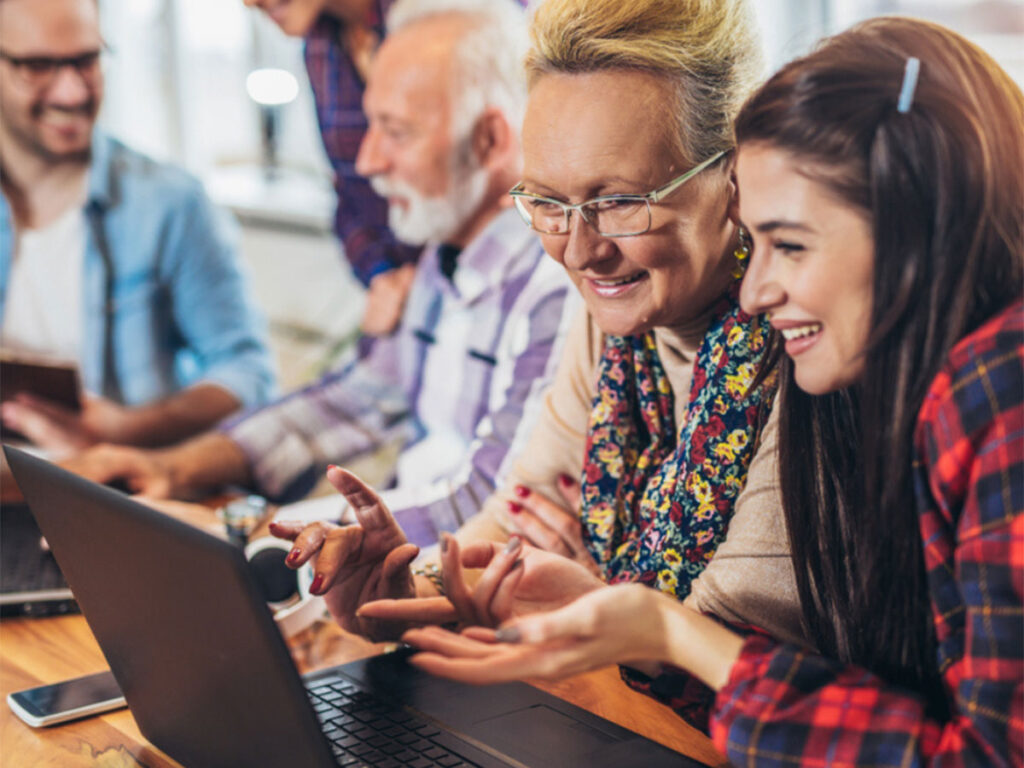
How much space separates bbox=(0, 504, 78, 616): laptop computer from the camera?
1.45 metres

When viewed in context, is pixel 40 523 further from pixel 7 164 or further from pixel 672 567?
pixel 7 164

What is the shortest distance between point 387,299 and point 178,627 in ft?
4.98

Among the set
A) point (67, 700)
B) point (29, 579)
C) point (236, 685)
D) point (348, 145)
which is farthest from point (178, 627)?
point (348, 145)

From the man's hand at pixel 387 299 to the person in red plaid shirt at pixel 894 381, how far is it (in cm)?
148

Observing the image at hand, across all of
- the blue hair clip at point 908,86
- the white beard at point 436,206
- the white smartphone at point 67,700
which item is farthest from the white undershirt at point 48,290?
the blue hair clip at point 908,86

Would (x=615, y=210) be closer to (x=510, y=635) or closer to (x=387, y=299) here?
(x=510, y=635)

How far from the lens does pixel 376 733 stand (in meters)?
1.02

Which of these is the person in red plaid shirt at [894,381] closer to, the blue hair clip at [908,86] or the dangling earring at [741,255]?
the blue hair clip at [908,86]

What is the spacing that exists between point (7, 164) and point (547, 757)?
83.1 inches

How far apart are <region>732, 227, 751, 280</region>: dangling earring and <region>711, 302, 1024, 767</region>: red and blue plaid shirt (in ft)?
1.27

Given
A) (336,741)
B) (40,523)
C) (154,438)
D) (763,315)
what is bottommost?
(154,438)

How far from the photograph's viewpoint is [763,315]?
1125 millimetres

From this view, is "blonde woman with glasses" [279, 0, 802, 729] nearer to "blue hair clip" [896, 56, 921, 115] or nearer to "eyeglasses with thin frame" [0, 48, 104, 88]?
"blue hair clip" [896, 56, 921, 115]

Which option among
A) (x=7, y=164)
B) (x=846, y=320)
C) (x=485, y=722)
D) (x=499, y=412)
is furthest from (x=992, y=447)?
(x=7, y=164)
